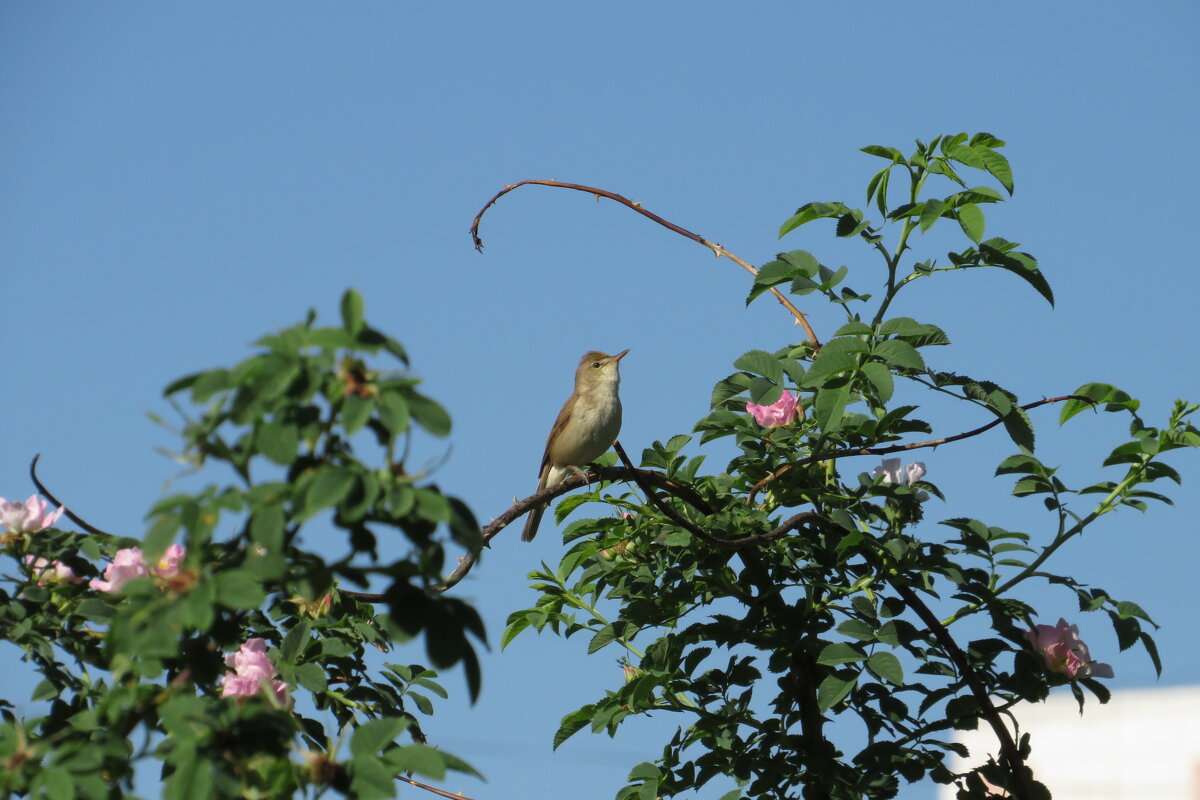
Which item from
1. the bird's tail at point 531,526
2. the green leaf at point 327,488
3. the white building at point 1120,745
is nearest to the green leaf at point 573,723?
the green leaf at point 327,488

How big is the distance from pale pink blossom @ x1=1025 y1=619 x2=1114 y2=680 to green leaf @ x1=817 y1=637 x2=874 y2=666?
20.3 inches

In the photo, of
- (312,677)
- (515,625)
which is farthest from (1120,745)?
(312,677)

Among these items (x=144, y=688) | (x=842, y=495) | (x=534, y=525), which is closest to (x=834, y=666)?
(x=842, y=495)

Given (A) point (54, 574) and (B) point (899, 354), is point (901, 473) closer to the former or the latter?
(B) point (899, 354)

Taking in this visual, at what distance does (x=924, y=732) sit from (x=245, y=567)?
2.10 meters

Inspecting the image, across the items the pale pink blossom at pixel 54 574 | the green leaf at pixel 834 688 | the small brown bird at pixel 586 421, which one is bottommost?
the green leaf at pixel 834 688

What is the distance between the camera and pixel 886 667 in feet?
10.9

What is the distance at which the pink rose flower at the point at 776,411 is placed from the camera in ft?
12.3

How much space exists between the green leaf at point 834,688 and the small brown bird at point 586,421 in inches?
142

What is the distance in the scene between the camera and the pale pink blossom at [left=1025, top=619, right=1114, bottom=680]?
3.46 meters

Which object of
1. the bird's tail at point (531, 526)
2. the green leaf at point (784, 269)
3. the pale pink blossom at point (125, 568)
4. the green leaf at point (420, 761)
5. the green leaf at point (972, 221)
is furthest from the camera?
the bird's tail at point (531, 526)

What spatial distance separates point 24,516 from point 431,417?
69.4 inches

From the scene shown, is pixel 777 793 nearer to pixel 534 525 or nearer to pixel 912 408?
pixel 912 408

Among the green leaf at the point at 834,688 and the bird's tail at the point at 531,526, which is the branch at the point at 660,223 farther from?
the bird's tail at the point at 531,526
